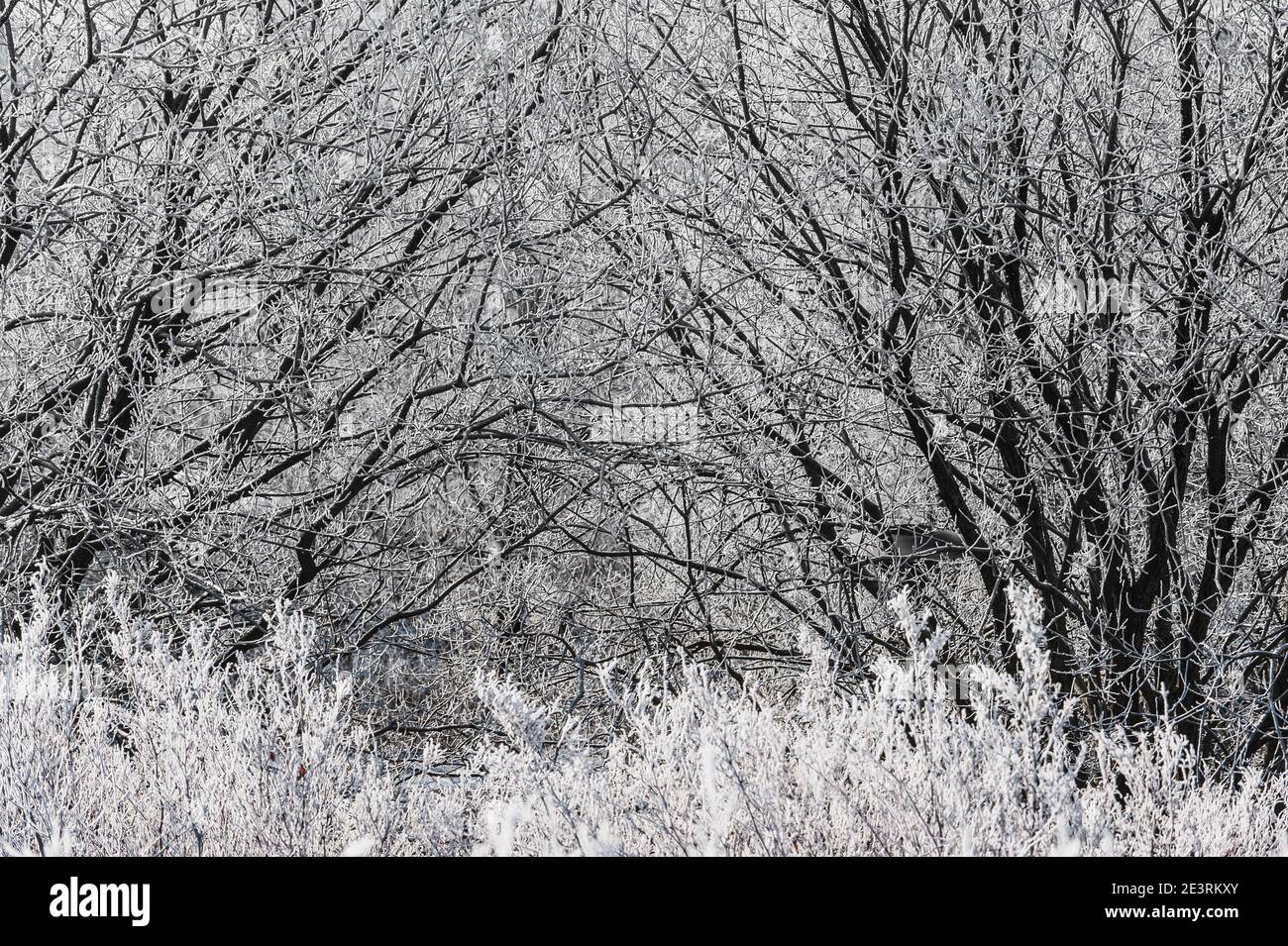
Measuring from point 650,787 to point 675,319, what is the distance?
2402mm

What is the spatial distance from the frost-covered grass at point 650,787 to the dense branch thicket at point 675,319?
129 cm

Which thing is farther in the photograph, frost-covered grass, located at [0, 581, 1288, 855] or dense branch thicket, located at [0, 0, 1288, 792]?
dense branch thicket, located at [0, 0, 1288, 792]

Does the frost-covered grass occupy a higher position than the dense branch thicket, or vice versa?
the dense branch thicket

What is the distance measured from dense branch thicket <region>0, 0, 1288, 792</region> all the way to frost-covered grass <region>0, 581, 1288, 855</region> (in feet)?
4.24

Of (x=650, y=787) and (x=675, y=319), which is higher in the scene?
(x=675, y=319)

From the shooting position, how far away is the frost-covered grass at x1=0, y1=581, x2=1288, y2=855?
2.60 metres

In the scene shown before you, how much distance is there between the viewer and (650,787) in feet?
9.37

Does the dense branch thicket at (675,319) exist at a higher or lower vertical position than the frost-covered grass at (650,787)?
higher

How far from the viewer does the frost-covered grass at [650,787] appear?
260cm

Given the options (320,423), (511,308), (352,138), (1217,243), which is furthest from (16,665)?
(1217,243)

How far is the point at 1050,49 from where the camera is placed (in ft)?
14.7

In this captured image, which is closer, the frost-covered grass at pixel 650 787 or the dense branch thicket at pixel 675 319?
the frost-covered grass at pixel 650 787

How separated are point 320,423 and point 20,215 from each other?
1228mm

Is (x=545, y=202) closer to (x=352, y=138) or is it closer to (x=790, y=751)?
(x=352, y=138)
